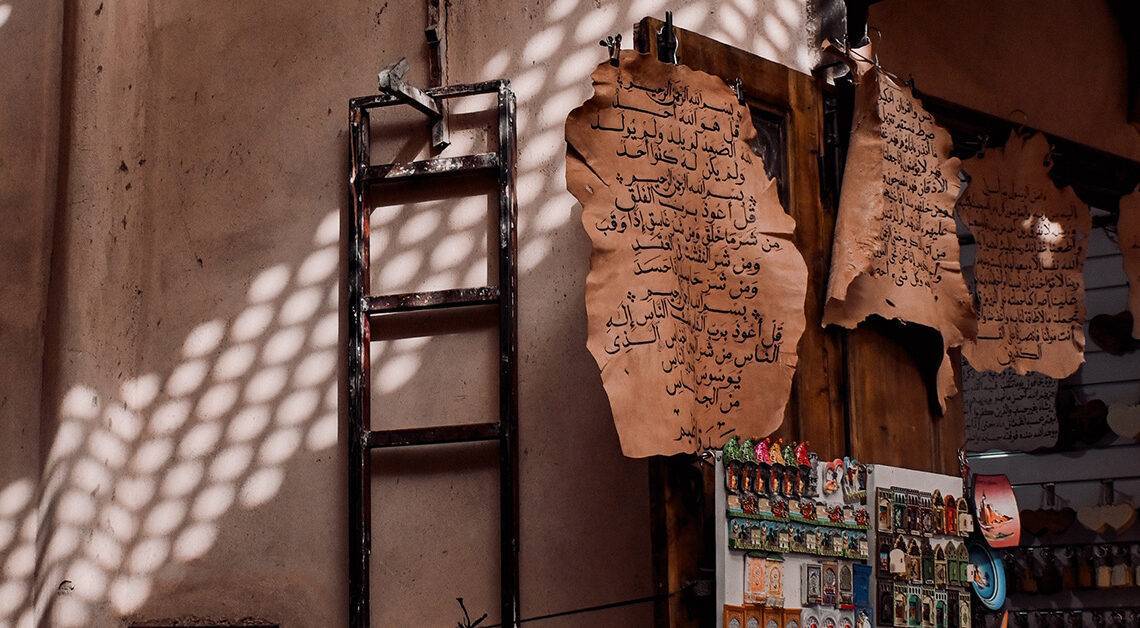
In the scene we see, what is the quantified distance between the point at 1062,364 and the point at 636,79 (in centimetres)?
200

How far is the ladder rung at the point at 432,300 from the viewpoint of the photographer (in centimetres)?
344

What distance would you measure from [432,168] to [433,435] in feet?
2.34

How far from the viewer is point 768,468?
300 centimetres

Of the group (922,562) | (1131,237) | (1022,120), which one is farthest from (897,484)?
(1131,237)

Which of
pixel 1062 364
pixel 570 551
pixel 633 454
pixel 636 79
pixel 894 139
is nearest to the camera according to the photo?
pixel 633 454

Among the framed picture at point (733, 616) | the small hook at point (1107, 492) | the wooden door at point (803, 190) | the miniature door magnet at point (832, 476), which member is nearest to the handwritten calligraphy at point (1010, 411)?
the small hook at point (1107, 492)

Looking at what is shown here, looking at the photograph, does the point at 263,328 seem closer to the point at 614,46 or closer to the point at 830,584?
the point at 614,46

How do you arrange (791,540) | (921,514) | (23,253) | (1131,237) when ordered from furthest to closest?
(1131,237), (23,253), (921,514), (791,540)

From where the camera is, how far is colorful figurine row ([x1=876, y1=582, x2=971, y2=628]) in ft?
10.6

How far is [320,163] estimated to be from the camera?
373 centimetres

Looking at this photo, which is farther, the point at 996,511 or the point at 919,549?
the point at 996,511

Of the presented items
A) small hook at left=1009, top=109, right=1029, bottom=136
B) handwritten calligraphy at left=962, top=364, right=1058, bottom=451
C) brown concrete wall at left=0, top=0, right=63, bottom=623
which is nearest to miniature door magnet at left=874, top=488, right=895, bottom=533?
small hook at left=1009, top=109, right=1029, bottom=136

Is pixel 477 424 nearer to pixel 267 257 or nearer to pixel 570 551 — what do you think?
pixel 570 551

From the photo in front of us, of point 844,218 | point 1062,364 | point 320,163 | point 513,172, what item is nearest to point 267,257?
point 320,163
